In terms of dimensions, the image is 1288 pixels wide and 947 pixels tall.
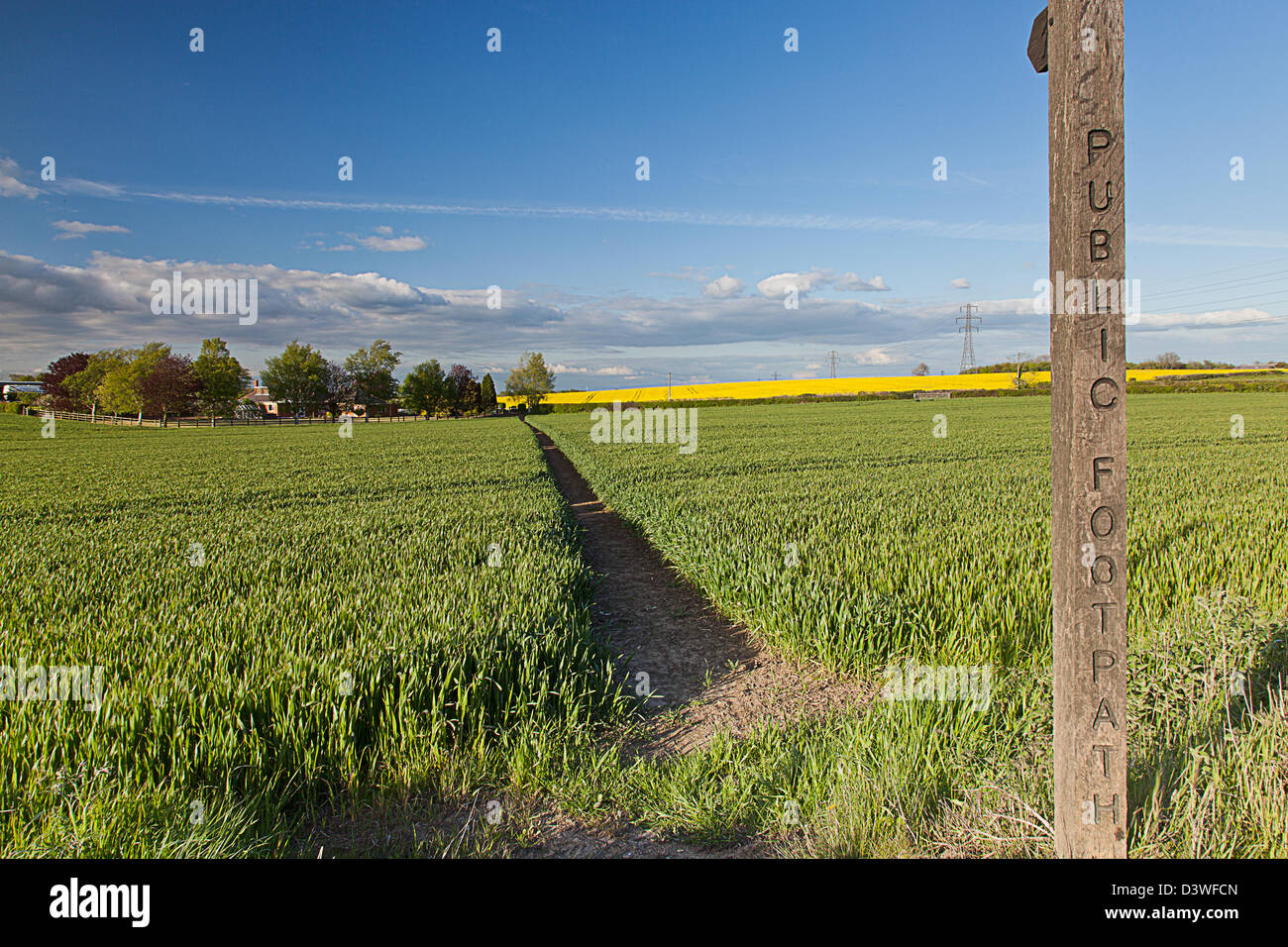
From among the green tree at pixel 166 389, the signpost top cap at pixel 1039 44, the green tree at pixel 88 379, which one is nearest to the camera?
the signpost top cap at pixel 1039 44

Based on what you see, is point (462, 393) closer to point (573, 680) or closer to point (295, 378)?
point (295, 378)

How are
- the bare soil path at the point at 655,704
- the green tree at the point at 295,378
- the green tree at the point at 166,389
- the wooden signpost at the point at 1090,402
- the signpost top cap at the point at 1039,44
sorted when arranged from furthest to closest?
the green tree at the point at 295,378 → the green tree at the point at 166,389 → the bare soil path at the point at 655,704 → the signpost top cap at the point at 1039,44 → the wooden signpost at the point at 1090,402

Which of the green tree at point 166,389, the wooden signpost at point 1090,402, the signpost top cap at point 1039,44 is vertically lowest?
the wooden signpost at point 1090,402

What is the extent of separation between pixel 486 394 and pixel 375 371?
72.2 ft

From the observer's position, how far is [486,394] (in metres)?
120

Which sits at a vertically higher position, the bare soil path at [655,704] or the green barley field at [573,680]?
the green barley field at [573,680]

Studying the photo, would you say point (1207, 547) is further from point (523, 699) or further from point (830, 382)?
point (830, 382)

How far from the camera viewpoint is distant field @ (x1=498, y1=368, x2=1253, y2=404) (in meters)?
82.2

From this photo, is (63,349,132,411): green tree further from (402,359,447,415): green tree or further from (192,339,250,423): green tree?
(402,359,447,415): green tree

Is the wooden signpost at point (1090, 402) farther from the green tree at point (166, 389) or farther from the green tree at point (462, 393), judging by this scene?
the green tree at point (462, 393)

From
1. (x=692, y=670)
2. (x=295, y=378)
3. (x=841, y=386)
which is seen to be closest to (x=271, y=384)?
(x=295, y=378)

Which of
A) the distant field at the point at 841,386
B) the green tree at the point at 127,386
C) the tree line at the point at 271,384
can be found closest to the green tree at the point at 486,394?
the tree line at the point at 271,384

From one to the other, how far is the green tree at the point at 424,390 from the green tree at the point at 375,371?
394 inches

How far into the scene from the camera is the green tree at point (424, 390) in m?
112
